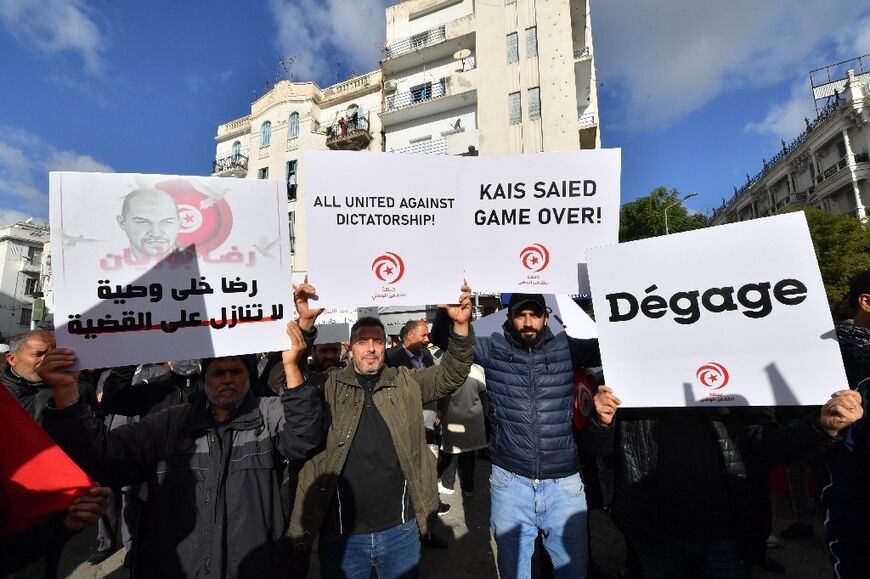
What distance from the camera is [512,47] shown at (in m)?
20.4

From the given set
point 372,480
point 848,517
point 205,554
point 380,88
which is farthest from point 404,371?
point 380,88

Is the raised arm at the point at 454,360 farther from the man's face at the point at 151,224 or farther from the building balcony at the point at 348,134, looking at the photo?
the building balcony at the point at 348,134

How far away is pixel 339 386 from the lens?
244 centimetres

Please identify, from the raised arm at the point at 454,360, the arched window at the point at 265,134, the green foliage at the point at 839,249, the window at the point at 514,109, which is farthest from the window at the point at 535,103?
the raised arm at the point at 454,360

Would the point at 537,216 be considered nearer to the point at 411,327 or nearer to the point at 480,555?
the point at 411,327

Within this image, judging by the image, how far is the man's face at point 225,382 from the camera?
2096 millimetres

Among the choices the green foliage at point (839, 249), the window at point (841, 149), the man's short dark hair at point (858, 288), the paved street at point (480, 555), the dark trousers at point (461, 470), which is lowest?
the paved street at point (480, 555)

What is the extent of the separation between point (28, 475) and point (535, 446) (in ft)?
7.72

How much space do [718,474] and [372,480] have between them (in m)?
1.81

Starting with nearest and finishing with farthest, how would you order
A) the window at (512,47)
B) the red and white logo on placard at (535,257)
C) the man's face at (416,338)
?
the red and white logo on placard at (535,257) → the man's face at (416,338) → the window at (512,47)

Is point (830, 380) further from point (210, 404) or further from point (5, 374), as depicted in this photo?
point (5, 374)

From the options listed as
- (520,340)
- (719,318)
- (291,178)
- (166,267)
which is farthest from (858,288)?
(291,178)

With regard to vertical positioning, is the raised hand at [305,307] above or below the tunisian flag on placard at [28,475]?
above

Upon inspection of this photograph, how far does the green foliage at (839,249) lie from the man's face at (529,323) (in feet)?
75.2
